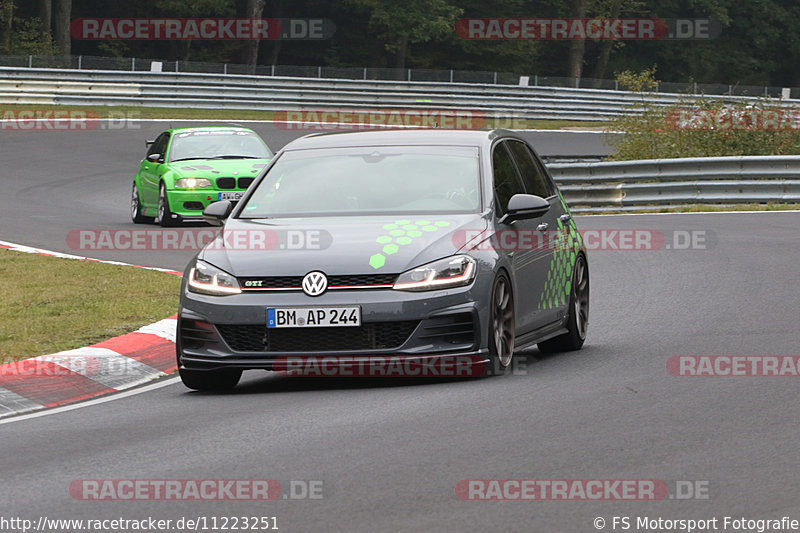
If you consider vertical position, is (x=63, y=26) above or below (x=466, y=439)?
above

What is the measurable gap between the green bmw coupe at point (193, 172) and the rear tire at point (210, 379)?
39.9 feet

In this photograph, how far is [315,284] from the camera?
8.45 m

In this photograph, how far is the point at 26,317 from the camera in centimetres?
1172

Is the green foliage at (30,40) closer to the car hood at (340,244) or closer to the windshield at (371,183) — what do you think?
the windshield at (371,183)

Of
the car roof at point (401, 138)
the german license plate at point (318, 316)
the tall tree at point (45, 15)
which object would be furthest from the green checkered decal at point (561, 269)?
the tall tree at point (45, 15)

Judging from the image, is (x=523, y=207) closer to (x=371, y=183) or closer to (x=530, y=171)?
(x=371, y=183)

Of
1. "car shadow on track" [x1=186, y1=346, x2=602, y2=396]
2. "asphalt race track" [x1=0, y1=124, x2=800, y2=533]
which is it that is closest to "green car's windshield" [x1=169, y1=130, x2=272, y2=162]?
"asphalt race track" [x1=0, y1=124, x2=800, y2=533]

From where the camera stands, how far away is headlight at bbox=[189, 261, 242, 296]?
28.4 feet

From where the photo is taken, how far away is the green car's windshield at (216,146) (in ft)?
76.4

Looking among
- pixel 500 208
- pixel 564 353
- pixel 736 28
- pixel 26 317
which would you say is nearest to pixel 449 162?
pixel 500 208

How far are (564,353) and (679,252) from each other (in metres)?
6.56

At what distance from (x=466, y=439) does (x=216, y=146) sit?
17.0 metres

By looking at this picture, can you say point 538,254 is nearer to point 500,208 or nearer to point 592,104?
point 500,208

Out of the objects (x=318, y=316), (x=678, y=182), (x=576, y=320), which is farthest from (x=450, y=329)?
(x=678, y=182)
